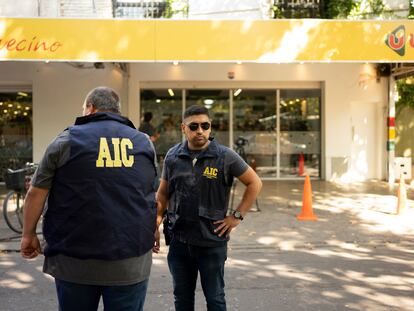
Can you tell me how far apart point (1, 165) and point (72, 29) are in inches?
245

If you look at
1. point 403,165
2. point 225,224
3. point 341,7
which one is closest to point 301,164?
point 403,165

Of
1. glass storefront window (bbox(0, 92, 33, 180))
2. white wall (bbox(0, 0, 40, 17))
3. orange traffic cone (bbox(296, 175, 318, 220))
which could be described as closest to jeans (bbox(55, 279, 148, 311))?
orange traffic cone (bbox(296, 175, 318, 220))

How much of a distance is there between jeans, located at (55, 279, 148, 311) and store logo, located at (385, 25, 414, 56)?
965 cm

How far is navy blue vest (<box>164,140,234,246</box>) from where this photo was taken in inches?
140

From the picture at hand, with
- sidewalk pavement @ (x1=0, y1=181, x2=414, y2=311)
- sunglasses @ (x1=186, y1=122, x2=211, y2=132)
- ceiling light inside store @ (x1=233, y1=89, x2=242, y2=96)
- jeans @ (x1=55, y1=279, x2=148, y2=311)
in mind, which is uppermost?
ceiling light inside store @ (x1=233, y1=89, x2=242, y2=96)

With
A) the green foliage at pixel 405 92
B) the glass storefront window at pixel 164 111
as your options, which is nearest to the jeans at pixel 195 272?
the glass storefront window at pixel 164 111

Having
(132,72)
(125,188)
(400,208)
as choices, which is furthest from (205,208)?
(132,72)

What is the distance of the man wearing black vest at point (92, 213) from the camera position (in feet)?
8.74

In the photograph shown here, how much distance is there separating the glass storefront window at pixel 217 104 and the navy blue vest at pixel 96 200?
1342 cm

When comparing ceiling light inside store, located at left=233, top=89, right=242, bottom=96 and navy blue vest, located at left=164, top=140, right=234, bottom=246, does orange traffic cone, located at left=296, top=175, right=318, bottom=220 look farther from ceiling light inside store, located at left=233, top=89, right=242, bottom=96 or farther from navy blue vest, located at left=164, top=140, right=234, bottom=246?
ceiling light inside store, located at left=233, top=89, right=242, bottom=96

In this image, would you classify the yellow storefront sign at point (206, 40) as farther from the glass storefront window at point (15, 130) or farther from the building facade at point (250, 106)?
the glass storefront window at point (15, 130)

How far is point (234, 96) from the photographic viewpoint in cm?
1614

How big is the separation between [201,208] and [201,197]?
0.08m

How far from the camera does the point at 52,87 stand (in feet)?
47.8
